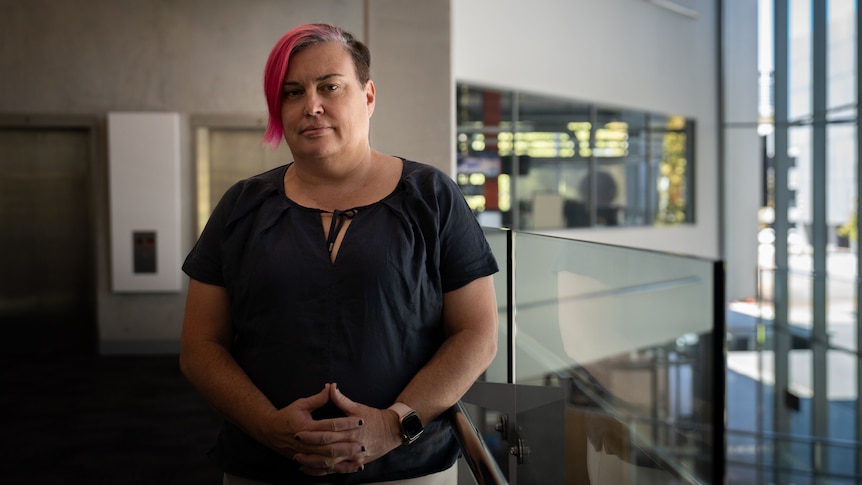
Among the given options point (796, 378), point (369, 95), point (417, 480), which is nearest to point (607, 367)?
point (417, 480)

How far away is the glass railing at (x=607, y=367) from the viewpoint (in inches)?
51.8

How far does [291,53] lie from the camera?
1800 mm

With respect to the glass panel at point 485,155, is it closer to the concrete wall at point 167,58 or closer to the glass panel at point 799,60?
the concrete wall at point 167,58

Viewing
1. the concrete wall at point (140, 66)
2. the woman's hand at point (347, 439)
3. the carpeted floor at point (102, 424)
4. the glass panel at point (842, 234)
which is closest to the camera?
the woman's hand at point (347, 439)

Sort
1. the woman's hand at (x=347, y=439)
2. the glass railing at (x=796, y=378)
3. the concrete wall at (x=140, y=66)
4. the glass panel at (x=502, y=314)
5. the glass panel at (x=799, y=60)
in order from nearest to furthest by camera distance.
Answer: the woman's hand at (x=347, y=439) → the glass panel at (x=502, y=314) → the concrete wall at (x=140, y=66) → the glass railing at (x=796, y=378) → the glass panel at (x=799, y=60)

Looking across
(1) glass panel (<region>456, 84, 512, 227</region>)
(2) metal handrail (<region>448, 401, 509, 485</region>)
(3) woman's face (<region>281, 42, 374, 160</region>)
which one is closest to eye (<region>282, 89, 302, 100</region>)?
(3) woman's face (<region>281, 42, 374, 160</region>)

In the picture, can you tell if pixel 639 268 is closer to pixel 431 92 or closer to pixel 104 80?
pixel 431 92

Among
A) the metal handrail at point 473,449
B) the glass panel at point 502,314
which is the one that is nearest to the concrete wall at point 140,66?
the glass panel at point 502,314

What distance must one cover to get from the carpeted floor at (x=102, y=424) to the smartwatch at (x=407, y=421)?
3801mm

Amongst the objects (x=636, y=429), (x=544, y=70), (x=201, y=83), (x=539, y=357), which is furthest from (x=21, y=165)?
(x=636, y=429)

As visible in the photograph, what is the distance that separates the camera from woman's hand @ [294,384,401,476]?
164 cm

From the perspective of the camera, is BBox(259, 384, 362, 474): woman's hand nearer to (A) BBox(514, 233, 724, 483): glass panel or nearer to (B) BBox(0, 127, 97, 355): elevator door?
(A) BBox(514, 233, 724, 483): glass panel

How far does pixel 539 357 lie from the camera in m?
2.44

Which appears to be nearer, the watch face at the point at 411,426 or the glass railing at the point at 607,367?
the glass railing at the point at 607,367
